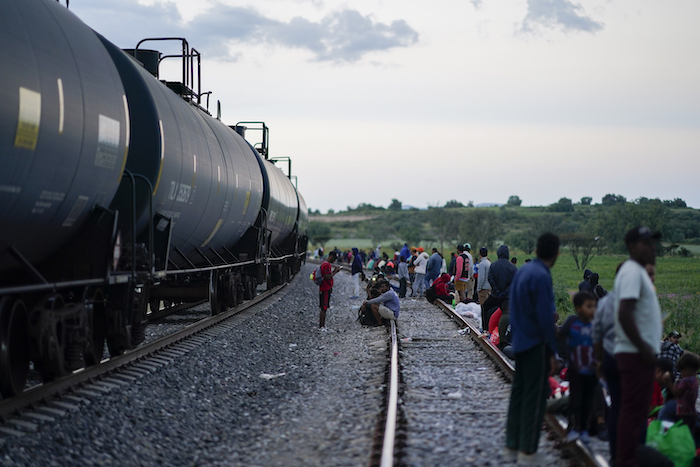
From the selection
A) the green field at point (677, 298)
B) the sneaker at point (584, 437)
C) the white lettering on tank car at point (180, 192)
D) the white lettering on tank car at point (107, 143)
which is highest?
the white lettering on tank car at point (107, 143)

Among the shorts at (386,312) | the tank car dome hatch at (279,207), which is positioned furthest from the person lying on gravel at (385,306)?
the tank car dome hatch at (279,207)

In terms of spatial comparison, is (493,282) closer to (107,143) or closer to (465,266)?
(107,143)

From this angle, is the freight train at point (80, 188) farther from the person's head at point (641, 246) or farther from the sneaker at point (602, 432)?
the sneaker at point (602, 432)

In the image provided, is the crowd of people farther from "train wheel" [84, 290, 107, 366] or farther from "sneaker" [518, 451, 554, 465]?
"train wheel" [84, 290, 107, 366]

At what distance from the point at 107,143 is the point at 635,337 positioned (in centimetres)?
575

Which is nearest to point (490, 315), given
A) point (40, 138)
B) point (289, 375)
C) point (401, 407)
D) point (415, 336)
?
point (415, 336)

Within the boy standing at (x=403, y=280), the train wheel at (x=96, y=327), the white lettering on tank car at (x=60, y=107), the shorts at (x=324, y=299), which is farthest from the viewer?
the boy standing at (x=403, y=280)

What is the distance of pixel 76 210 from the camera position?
730 cm

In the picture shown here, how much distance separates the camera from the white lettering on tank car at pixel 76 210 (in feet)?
23.7

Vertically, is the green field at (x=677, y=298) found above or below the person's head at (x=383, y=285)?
below

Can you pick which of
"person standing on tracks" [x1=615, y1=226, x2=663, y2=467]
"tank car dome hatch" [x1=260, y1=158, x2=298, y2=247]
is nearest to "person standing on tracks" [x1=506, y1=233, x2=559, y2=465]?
"person standing on tracks" [x1=615, y1=226, x2=663, y2=467]

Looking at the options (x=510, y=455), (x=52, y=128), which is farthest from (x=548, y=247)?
(x=52, y=128)

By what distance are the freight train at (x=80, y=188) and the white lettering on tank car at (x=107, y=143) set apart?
12mm

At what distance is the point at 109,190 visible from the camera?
7.92 metres
